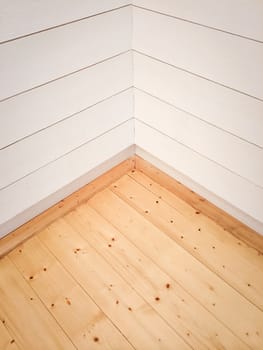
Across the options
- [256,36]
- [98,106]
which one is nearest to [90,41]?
[98,106]

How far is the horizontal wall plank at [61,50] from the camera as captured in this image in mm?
1203

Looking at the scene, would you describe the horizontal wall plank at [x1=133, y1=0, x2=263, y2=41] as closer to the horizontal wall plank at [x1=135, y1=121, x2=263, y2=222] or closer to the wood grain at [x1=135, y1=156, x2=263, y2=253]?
the horizontal wall plank at [x1=135, y1=121, x2=263, y2=222]

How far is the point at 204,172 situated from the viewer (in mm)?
1627

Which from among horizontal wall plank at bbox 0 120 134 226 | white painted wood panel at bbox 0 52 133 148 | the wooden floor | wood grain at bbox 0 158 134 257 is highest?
white painted wood panel at bbox 0 52 133 148

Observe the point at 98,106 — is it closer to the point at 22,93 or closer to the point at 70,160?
the point at 70,160

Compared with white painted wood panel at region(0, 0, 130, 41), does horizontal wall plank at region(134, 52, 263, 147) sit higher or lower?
lower

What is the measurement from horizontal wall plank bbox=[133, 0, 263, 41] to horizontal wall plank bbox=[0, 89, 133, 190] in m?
0.50

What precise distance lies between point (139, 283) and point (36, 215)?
589 mm

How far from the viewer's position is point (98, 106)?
160cm

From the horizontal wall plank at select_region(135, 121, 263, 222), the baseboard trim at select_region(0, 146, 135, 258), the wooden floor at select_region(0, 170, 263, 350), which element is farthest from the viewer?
the baseboard trim at select_region(0, 146, 135, 258)

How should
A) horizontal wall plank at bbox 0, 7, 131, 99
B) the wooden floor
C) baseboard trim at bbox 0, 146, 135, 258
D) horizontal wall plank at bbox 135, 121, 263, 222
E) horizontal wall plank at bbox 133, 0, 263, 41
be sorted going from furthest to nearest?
baseboard trim at bbox 0, 146, 135, 258, horizontal wall plank at bbox 135, 121, 263, 222, the wooden floor, horizontal wall plank at bbox 0, 7, 131, 99, horizontal wall plank at bbox 133, 0, 263, 41

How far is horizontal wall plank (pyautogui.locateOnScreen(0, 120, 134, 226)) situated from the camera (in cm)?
149

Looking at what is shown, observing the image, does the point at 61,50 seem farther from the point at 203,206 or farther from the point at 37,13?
the point at 203,206

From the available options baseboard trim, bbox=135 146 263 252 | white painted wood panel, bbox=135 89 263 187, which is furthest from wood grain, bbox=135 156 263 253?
white painted wood panel, bbox=135 89 263 187
